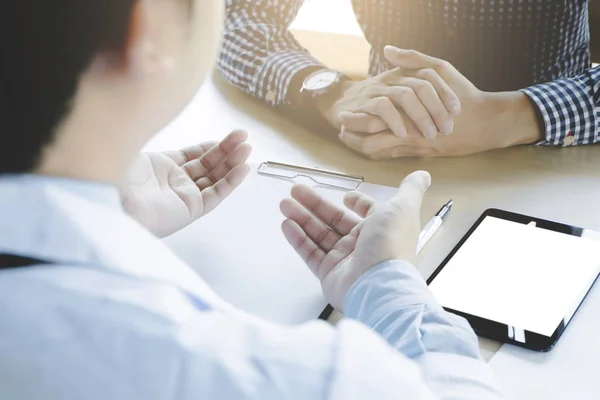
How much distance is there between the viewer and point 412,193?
0.70m

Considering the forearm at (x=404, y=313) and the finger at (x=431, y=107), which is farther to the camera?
the finger at (x=431, y=107)

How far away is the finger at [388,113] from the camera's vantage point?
2.95 ft

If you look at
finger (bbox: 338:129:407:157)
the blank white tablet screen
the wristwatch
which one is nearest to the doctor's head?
the blank white tablet screen

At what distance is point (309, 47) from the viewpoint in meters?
1.23

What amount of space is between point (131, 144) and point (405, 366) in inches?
7.7

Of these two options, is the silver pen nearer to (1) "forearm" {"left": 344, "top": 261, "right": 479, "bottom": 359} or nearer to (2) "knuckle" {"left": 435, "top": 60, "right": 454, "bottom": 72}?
(1) "forearm" {"left": 344, "top": 261, "right": 479, "bottom": 359}

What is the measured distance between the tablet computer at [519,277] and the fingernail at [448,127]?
170mm

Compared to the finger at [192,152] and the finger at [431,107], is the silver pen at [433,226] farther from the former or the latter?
the finger at [192,152]

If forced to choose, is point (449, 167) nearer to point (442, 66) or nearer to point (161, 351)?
point (442, 66)

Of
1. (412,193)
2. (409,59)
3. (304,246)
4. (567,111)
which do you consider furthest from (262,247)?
(567,111)

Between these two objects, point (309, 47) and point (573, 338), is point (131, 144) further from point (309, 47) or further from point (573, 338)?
point (309, 47)

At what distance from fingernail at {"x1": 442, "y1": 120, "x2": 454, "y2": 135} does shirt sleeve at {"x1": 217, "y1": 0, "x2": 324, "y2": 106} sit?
0.81 feet

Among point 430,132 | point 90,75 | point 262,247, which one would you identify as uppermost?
point 90,75


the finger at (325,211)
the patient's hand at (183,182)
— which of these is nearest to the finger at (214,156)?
the patient's hand at (183,182)
